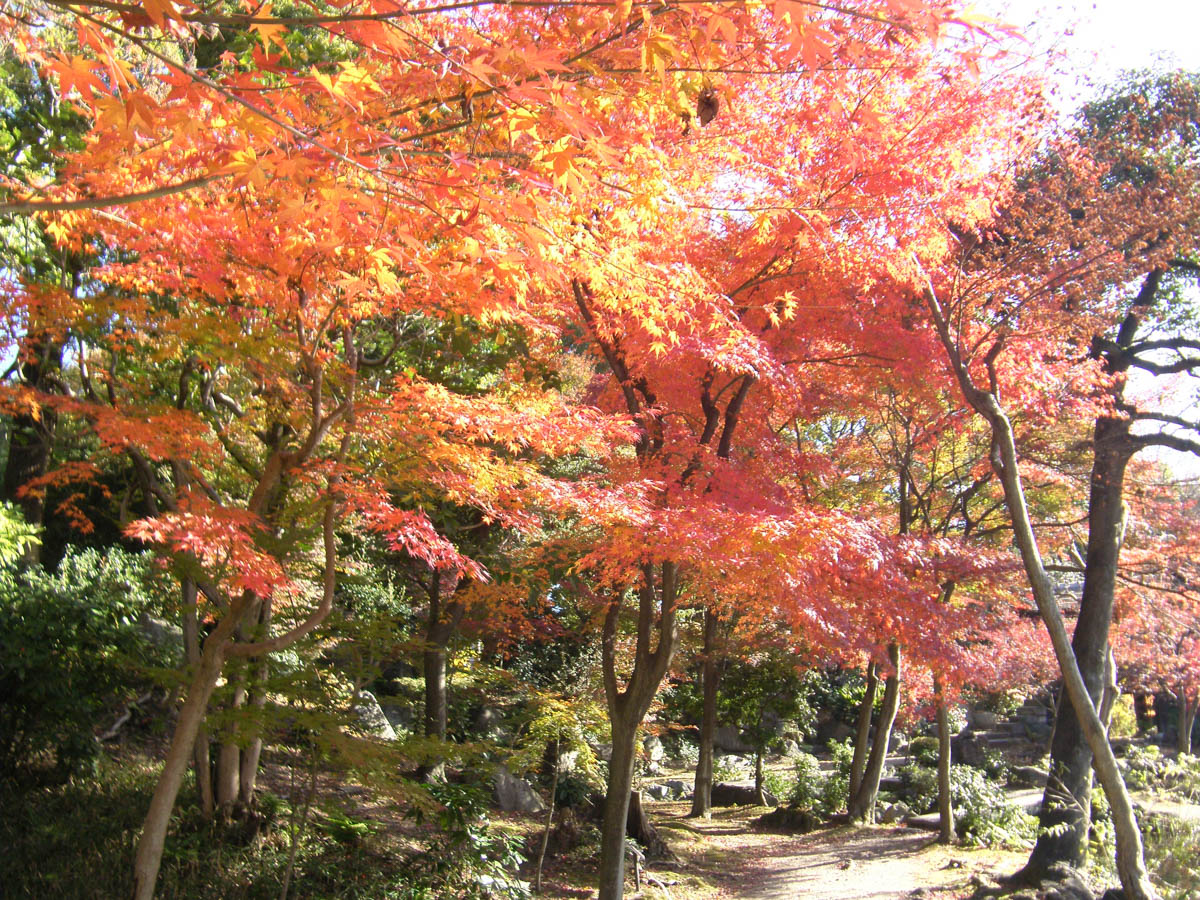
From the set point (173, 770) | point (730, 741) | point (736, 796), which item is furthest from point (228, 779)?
point (730, 741)

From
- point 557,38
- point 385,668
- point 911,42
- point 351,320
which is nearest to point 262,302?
point 351,320

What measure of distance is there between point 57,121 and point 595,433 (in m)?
6.68

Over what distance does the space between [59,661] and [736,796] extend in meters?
11.8

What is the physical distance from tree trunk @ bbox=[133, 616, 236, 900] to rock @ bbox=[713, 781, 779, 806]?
39.8 feet

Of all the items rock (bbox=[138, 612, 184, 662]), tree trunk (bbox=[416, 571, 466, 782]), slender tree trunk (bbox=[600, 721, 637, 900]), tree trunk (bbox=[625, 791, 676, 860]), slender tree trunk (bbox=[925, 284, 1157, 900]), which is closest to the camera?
slender tree trunk (bbox=[925, 284, 1157, 900])

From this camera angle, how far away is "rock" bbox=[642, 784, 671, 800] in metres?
15.5

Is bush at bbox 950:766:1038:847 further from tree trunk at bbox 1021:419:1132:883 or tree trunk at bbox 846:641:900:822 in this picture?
tree trunk at bbox 1021:419:1132:883

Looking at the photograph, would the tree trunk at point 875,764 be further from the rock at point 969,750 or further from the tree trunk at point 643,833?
the rock at point 969,750

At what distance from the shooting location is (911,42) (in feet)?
16.8

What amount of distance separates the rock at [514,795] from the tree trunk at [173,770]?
22.5ft

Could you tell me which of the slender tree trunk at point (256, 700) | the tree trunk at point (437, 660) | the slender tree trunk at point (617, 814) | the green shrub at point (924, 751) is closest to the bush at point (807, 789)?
the green shrub at point (924, 751)

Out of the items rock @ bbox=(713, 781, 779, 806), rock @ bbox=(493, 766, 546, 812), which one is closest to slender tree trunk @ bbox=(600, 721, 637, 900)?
rock @ bbox=(493, 766, 546, 812)

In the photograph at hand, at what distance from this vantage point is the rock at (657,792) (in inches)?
611

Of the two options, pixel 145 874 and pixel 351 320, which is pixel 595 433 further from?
pixel 145 874
